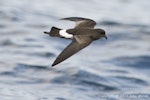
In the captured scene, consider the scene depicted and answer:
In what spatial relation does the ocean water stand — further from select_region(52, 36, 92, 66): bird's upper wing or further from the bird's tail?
select_region(52, 36, 92, 66): bird's upper wing

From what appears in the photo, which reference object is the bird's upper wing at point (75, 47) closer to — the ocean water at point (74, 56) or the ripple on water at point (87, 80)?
the ocean water at point (74, 56)

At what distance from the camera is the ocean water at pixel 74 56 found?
12.1m

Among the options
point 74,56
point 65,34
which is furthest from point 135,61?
point 65,34

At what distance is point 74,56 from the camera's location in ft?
47.3

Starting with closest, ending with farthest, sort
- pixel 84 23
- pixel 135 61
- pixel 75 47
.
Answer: pixel 75 47
pixel 84 23
pixel 135 61

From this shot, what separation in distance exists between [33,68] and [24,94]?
6.49ft

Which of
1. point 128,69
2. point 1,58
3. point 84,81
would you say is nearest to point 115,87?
point 84,81

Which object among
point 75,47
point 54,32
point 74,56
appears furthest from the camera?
point 74,56

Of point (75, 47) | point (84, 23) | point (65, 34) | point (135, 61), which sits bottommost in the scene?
point (75, 47)

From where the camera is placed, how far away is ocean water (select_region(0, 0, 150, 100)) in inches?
476

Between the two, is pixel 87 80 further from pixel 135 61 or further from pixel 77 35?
pixel 77 35

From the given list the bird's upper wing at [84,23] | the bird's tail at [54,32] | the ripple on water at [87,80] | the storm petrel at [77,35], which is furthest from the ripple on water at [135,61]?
the bird's tail at [54,32]

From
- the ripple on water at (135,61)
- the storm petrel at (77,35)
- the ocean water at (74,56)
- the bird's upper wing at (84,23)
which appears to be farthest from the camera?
the ripple on water at (135,61)

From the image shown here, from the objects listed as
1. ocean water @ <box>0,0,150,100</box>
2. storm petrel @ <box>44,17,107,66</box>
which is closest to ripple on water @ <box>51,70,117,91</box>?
ocean water @ <box>0,0,150,100</box>
